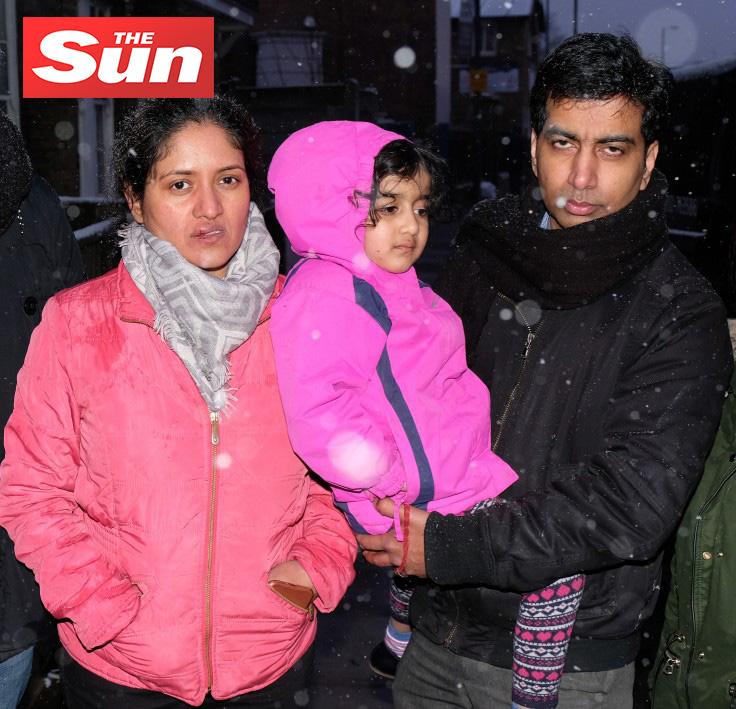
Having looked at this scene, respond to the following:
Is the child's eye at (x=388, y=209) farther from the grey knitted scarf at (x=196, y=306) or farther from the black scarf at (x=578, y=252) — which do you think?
the grey knitted scarf at (x=196, y=306)

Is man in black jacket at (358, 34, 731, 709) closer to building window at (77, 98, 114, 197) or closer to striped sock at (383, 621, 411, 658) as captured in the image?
striped sock at (383, 621, 411, 658)

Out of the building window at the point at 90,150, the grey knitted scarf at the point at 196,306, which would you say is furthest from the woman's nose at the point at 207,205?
the building window at the point at 90,150

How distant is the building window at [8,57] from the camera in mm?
11266

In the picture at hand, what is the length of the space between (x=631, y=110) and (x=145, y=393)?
1669 mm

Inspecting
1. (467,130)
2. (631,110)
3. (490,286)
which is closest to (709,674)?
(490,286)

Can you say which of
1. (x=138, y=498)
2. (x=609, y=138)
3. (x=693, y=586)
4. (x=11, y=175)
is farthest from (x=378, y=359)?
(x=11, y=175)

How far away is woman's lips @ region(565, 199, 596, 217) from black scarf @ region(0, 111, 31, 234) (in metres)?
1.83

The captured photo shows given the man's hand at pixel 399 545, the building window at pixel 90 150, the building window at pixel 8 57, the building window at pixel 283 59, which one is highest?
the building window at pixel 283 59

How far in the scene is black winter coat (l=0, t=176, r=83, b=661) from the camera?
2.91m

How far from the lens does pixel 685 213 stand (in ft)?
43.2

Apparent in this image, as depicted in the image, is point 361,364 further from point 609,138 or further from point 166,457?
point 609,138

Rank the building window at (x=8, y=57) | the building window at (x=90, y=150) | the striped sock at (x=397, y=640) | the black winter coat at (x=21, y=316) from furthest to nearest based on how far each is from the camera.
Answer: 1. the building window at (x=90, y=150)
2. the building window at (x=8, y=57)
3. the striped sock at (x=397, y=640)
4. the black winter coat at (x=21, y=316)

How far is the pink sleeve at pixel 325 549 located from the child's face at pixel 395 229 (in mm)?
803

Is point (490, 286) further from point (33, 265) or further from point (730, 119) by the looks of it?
point (730, 119)
